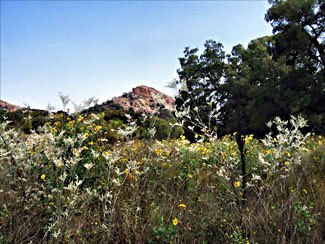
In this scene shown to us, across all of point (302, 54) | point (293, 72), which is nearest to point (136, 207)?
point (293, 72)

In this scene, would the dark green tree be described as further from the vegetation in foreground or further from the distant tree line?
the vegetation in foreground

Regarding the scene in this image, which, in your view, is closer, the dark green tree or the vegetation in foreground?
the vegetation in foreground

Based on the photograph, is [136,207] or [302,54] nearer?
[136,207]

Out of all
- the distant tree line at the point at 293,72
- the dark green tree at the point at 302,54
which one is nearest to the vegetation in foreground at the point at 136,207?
the distant tree line at the point at 293,72

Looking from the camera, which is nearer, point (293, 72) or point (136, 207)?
point (136, 207)

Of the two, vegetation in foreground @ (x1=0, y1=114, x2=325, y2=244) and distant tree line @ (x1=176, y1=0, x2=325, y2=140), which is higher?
distant tree line @ (x1=176, y1=0, x2=325, y2=140)

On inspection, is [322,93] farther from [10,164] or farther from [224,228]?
[10,164]

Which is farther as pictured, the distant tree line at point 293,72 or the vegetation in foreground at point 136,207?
the distant tree line at point 293,72

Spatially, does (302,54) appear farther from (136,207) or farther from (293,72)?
(136,207)

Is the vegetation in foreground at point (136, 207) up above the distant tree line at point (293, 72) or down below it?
below

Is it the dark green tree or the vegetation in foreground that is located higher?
the dark green tree

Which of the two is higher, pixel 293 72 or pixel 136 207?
pixel 293 72

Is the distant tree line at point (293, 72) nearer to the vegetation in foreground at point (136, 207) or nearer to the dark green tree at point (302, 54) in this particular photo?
the dark green tree at point (302, 54)

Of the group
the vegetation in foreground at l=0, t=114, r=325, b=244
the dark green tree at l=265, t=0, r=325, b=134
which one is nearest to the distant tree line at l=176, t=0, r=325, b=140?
the dark green tree at l=265, t=0, r=325, b=134
